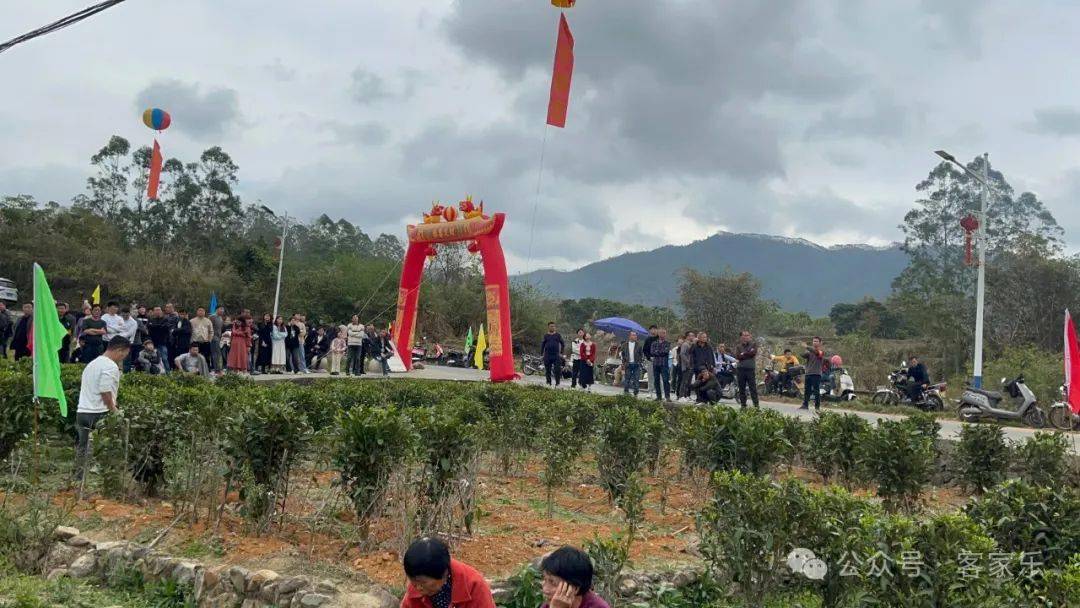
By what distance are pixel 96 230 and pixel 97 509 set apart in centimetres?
3627

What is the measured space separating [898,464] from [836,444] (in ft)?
2.67

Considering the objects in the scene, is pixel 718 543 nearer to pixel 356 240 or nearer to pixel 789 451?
pixel 789 451

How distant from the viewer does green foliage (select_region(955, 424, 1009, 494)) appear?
8.15 meters

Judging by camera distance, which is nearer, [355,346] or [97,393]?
[97,393]

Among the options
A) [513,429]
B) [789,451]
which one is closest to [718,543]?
[789,451]

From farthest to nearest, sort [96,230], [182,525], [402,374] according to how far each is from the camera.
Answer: [96,230] → [402,374] → [182,525]

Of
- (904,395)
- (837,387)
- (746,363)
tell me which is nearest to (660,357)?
(746,363)

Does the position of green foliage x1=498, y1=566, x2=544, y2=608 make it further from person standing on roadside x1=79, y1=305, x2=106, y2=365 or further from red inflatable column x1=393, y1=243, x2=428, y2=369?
red inflatable column x1=393, y1=243, x2=428, y2=369

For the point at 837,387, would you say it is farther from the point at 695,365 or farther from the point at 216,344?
the point at 216,344

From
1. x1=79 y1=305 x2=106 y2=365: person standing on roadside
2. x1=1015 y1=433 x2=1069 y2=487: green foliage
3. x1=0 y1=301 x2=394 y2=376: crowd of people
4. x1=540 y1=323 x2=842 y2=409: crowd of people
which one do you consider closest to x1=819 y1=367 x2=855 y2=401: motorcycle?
x1=540 y1=323 x2=842 y2=409: crowd of people

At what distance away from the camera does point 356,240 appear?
194 ft

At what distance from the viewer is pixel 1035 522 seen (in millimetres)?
4742

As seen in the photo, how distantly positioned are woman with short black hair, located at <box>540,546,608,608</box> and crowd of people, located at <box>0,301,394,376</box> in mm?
9946

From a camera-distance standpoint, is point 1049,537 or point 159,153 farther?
point 159,153
